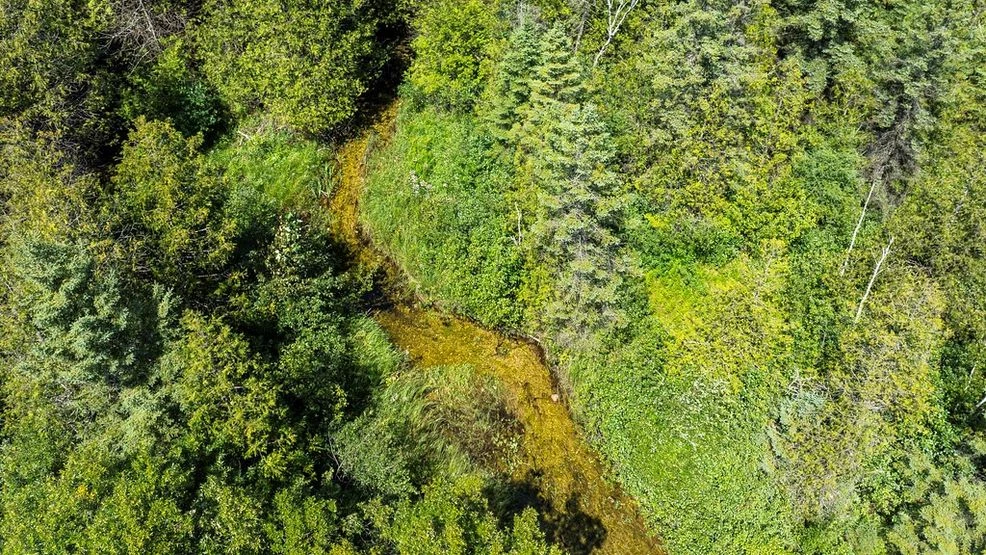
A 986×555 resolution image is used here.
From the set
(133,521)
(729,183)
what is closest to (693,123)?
(729,183)

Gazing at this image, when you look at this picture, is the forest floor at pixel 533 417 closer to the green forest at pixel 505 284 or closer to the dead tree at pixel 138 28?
the green forest at pixel 505 284

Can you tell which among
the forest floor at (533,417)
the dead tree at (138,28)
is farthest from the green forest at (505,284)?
the dead tree at (138,28)

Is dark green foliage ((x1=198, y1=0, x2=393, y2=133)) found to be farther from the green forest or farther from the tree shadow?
the tree shadow

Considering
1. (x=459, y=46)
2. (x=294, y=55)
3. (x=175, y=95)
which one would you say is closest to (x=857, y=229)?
(x=459, y=46)

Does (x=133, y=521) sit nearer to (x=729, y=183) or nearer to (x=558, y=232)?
(x=558, y=232)

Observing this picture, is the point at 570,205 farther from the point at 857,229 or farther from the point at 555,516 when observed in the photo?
the point at 857,229

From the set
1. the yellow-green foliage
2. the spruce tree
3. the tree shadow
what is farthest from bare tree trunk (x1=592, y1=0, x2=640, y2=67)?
the tree shadow

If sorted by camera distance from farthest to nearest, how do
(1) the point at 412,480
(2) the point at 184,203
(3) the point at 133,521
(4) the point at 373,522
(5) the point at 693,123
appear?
(5) the point at 693,123
(2) the point at 184,203
(1) the point at 412,480
(4) the point at 373,522
(3) the point at 133,521
